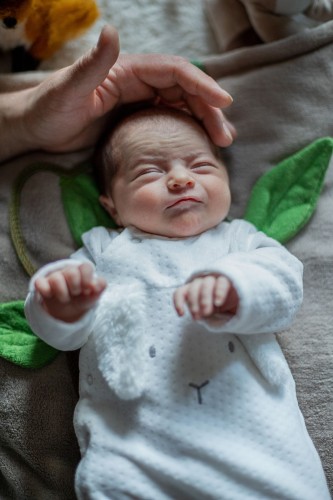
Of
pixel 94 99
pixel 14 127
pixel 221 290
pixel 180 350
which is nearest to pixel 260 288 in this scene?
pixel 221 290

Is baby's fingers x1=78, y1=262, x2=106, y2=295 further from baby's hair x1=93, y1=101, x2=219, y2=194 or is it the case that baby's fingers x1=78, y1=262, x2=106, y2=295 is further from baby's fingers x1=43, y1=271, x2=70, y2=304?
baby's hair x1=93, y1=101, x2=219, y2=194

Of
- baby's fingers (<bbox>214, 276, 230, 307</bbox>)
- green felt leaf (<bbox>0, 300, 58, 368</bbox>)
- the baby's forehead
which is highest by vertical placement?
the baby's forehead

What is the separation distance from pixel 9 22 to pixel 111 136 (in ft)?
1.12

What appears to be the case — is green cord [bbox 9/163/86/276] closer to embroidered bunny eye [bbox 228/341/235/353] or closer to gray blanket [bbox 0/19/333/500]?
gray blanket [bbox 0/19/333/500]

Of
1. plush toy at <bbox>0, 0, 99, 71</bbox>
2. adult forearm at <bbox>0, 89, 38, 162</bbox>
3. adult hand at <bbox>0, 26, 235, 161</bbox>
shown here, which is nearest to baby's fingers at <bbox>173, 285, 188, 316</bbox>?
adult hand at <bbox>0, 26, 235, 161</bbox>

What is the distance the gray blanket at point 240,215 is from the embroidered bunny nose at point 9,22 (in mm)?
287

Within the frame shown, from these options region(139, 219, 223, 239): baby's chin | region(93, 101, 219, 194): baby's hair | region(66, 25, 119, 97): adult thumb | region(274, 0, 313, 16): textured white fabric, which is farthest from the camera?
region(274, 0, 313, 16): textured white fabric

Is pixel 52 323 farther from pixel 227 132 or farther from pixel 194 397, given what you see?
pixel 227 132

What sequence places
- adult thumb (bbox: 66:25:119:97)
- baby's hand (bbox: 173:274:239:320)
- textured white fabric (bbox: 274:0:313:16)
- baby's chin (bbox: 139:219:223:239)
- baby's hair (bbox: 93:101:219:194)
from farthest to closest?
textured white fabric (bbox: 274:0:313:16)
baby's hair (bbox: 93:101:219:194)
baby's chin (bbox: 139:219:223:239)
adult thumb (bbox: 66:25:119:97)
baby's hand (bbox: 173:274:239:320)

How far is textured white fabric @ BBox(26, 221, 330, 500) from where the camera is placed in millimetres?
990

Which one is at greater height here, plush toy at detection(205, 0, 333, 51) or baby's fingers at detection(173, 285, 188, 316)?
plush toy at detection(205, 0, 333, 51)

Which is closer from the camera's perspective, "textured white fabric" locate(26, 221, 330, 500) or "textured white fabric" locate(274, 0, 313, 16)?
"textured white fabric" locate(26, 221, 330, 500)

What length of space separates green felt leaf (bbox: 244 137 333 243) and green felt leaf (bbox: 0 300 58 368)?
513 millimetres

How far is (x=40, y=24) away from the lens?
1.38 m
